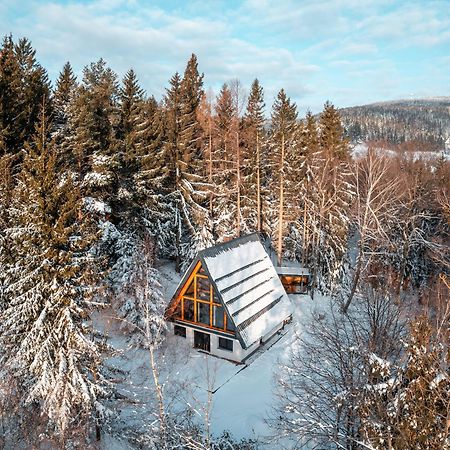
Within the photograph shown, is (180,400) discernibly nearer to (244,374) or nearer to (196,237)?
(244,374)

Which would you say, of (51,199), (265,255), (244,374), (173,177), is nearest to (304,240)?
(265,255)

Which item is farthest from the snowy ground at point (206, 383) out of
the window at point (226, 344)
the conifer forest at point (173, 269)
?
the window at point (226, 344)

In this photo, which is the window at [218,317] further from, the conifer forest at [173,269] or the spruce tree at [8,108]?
the spruce tree at [8,108]

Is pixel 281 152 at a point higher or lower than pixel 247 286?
higher

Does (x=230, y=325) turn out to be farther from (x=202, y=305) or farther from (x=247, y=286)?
(x=247, y=286)

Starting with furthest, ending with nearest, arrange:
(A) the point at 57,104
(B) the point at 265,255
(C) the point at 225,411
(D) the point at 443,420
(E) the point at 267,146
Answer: (E) the point at 267,146 → (A) the point at 57,104 → (B) the point at 265,255 → (C) the point at 225,411 → (D) the point at 443,420

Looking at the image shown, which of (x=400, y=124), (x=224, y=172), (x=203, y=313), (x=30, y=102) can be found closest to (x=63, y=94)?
(x=30, y=102)
